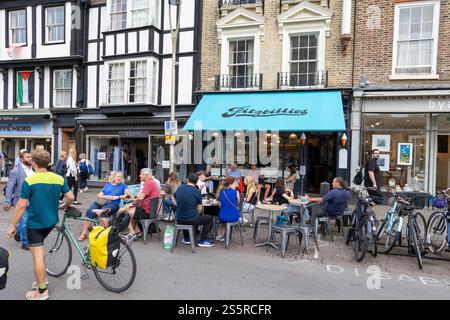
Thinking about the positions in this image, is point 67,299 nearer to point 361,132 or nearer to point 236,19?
point 361,132

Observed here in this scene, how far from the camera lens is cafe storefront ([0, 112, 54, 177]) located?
16.1 meters

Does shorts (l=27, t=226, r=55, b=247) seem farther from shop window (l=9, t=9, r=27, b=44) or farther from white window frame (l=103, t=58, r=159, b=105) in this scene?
shop window (l=9, t=9, r=27, b=44)

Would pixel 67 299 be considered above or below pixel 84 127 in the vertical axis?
below

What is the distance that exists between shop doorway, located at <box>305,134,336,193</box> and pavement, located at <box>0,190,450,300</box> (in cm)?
622

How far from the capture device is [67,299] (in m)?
4.03

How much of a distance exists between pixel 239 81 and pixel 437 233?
877 cm

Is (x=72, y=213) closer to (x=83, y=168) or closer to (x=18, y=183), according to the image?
(x=18, y=183)

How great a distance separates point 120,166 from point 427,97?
12.2 metres

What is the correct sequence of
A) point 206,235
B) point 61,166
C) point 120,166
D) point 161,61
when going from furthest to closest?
point 120,166 → point 161,61 → point 61,166 → point 206,235

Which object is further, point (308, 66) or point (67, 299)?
point (308, 66)

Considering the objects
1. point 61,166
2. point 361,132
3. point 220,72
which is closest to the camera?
point 61,166

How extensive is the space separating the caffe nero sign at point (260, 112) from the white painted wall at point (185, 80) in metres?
2.43

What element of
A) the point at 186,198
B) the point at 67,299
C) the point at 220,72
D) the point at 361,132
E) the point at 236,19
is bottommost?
the point at 67,299
